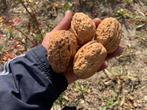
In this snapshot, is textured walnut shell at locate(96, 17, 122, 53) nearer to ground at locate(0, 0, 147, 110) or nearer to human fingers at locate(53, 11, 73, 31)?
human fingers at locate(53, 11, 73, 31)

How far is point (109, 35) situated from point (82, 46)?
0.12 meters

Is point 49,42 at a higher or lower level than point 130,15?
higher

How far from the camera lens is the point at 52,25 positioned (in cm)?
283

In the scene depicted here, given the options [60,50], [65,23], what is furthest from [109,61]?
[60,50]

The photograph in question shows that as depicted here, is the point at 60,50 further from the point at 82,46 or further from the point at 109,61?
the point at 109,61

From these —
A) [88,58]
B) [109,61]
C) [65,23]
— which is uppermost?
[65,23]

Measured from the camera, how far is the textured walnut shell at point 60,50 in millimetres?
1566

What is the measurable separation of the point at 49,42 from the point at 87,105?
2.69ft

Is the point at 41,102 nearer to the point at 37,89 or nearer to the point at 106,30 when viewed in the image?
the point at 37,89

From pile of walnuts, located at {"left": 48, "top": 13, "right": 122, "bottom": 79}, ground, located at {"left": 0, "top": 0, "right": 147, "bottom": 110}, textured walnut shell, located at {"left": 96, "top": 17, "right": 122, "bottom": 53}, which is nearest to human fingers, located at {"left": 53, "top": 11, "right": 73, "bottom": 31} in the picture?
pile of walnuts, located at {"left": 48, "top": 13, "right": 122, "bottom": 79}

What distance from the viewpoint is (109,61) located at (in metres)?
2.51

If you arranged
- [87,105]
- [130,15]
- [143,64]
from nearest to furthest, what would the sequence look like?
[87,105]
[143,64]
[130,15]

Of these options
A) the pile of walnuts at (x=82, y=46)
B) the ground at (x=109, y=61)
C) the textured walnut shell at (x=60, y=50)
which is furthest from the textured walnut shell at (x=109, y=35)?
the ground at (x=109, y=61)

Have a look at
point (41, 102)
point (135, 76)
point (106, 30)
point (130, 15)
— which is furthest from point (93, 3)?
point (41, 102)
